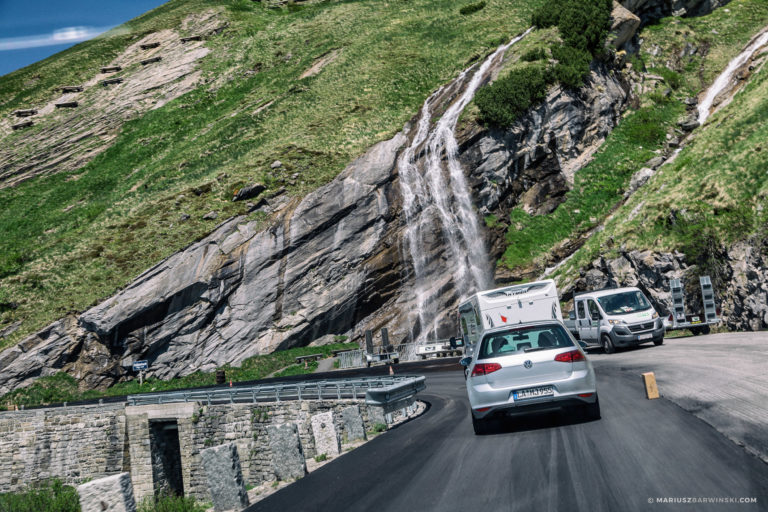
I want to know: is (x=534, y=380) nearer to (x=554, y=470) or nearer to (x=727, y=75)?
(x=554, y=470)

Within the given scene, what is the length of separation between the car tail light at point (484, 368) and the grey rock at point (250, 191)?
40.8m

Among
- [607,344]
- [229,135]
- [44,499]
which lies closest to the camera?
[607,344]

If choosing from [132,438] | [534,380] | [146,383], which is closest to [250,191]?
[146,383]

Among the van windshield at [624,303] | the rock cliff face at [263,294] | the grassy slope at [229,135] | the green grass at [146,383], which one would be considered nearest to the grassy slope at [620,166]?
the rock cliff face at [263,294]

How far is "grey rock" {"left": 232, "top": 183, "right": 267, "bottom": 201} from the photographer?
4794 cm

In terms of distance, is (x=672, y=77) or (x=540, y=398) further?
(x=672, y=77)

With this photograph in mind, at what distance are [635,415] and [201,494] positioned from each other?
18.0 m

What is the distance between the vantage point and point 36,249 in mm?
53781

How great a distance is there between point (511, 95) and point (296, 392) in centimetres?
3462

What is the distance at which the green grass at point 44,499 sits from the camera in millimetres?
23125

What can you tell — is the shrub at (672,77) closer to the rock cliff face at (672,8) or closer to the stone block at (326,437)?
the rock cliff face at (672,8)

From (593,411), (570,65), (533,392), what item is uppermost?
(570,65)

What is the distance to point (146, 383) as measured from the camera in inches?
1587

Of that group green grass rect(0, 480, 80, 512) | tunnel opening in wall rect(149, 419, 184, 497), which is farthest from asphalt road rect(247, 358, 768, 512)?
green grass rect(0, 480, 80, 512)
